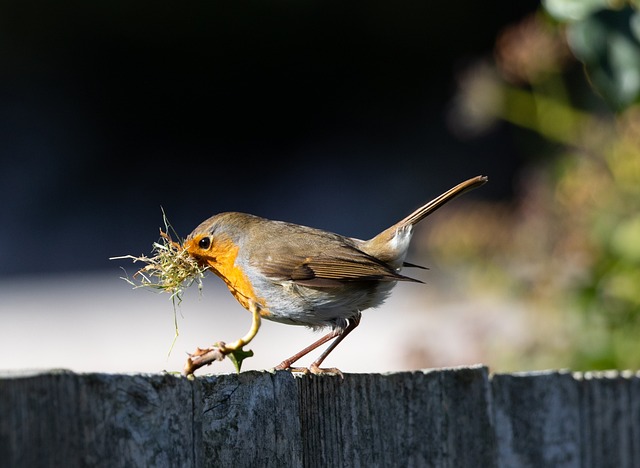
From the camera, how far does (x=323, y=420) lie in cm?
222

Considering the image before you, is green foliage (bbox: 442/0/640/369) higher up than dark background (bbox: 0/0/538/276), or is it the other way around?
dark background (bbox: 0/0/538/276)

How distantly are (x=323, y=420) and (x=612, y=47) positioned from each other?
1.41 metres

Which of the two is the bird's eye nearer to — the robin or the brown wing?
the robin

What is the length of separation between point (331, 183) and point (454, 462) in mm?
10591

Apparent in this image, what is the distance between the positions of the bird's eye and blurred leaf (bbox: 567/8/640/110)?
53.8 inches

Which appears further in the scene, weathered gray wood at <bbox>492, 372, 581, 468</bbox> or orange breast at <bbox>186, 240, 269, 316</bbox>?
orange breast at <bbox>186, 240, 269, 316</bbox>

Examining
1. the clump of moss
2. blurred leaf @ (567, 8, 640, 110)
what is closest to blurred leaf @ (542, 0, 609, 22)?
blurred leaf @ (567, 8, 640, 110)

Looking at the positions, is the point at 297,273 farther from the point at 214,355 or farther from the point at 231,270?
the point at 214,355

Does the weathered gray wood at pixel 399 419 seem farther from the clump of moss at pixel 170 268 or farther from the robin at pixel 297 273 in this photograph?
the robin at pixel 297 273

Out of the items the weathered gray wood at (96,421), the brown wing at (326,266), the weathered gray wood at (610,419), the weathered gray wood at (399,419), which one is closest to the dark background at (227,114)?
the brown wing at (326,266)

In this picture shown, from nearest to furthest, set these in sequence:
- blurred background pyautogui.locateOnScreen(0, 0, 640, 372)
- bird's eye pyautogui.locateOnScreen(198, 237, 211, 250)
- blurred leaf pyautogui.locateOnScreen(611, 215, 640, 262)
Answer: bird's eye pyautogui.locateOnScreen(198, 237, 211, 250)
blurred leaf pyautogui.locateOnScreen(611, 215, 640, 262)
blurred background pyautogui.locateOnScreen(0, 0, 640, 372)

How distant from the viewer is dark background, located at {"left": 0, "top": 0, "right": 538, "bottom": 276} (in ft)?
39.8

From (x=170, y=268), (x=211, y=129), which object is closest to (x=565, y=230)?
(x=170, y=268)

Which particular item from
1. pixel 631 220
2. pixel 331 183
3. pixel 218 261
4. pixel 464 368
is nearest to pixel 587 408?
pixel 464 368
